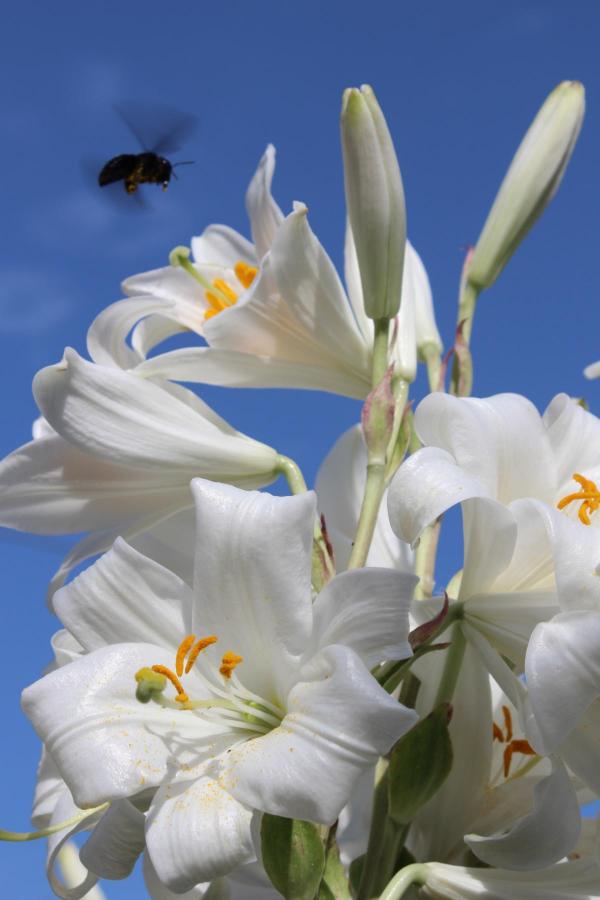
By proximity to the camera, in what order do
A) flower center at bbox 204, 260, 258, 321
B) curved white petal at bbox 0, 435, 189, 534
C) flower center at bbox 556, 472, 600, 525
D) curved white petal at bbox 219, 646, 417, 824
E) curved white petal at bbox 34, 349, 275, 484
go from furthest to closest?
flower center at bbox 204, 260, 258, 321 < curved white petal at bbox 0, 435, 189, 534 < curved white petal at bbox 34, 349, 275, 484 < flower center at bbox 556, 472, 600, 525 < curved white petal at bbox 219, 646, 417, 824

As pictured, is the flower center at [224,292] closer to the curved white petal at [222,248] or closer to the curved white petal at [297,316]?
the curved white petal at [222,248]

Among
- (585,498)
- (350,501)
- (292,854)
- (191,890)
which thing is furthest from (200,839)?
(350,501)

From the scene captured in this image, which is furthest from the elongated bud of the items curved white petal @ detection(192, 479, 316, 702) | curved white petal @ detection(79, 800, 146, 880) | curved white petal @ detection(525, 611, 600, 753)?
curved white petal @ detection(79, 800, 146, 880)

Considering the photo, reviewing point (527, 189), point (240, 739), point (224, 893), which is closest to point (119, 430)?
point (240, 739)

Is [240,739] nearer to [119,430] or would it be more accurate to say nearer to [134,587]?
[134,587]

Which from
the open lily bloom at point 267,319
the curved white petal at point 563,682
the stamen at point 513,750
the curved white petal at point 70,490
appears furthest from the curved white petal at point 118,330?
the curved white petal at point 563,682

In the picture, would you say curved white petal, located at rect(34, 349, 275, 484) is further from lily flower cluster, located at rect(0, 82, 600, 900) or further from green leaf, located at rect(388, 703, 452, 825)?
green leaf, located at rect(388, 703, 452, 825)

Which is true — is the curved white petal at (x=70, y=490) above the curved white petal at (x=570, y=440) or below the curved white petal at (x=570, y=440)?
above
